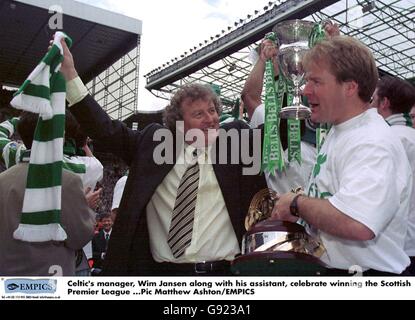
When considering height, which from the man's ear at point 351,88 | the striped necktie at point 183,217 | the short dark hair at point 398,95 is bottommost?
the striped necktie at point 183,217

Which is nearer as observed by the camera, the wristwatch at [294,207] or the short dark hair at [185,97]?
the wristwatch at [294,207]

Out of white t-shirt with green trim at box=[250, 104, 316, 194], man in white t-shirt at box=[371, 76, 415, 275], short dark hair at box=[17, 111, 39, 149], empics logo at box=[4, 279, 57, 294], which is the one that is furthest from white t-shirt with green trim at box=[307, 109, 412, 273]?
short dark hair at box=[17, 111, 39, 149]

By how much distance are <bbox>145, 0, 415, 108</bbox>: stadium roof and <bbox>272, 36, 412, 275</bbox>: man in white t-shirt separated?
241 inches

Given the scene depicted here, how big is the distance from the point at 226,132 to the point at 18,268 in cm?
61

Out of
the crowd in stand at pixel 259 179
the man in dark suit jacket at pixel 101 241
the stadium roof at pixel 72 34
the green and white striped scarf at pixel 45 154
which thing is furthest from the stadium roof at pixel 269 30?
the green and white striped scarf at pixel 45 154

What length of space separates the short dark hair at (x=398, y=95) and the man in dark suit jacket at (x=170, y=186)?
18.6 inches

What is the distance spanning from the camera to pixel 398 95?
153 cm

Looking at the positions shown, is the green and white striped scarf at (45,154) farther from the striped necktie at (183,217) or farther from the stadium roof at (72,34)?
the stadium roof at (72,34)

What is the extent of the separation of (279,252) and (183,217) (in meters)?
0.48

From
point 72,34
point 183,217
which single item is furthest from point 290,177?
point 72,34

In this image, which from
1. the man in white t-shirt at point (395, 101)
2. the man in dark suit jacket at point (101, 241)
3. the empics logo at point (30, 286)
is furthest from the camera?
the man in dark suit jacket at point (101, 241)

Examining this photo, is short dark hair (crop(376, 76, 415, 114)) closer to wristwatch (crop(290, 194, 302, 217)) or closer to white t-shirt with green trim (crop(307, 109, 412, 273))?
white t-shirt with green trim (crop(307, 109, 412, 273))

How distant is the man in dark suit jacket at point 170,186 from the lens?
4.07 feet

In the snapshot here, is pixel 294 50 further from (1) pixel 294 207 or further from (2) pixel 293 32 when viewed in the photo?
(1) pixel 294 207
